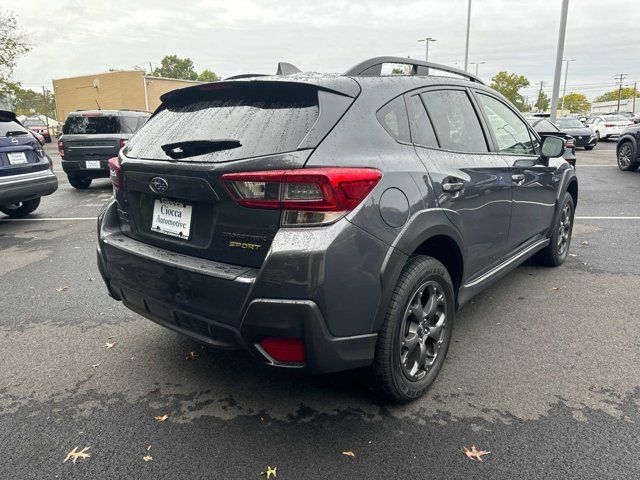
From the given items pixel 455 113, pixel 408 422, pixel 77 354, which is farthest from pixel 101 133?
pixel 408 422

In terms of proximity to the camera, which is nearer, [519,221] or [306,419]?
[306,419]

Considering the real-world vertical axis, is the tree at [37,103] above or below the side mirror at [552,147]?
above

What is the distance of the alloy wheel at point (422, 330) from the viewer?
2.56 meters

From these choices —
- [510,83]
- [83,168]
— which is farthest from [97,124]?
[510,83]

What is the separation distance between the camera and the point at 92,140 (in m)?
10.5

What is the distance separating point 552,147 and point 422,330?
2224 mm

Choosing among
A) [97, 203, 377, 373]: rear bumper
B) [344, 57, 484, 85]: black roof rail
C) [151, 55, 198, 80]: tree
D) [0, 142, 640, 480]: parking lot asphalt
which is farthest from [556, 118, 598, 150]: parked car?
[151, 55, 198, 80]: tree

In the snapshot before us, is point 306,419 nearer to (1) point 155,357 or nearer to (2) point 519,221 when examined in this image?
(1) point 155,357

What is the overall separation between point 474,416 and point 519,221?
5.70 ft

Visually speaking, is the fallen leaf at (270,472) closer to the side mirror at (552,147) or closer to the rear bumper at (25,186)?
the side mirror at (552,147)

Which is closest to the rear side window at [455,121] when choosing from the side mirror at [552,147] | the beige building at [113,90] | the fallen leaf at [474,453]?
the side mirror at [552,147]

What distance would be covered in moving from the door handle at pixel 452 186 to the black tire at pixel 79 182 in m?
10.4

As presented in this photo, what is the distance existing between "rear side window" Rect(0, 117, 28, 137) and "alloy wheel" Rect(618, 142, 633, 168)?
525 inches

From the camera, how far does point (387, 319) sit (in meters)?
2.34
